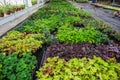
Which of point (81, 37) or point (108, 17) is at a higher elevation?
point (81, 37)

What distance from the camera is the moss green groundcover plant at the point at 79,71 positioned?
2244 millimetres

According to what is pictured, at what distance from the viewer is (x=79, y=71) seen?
2314mm

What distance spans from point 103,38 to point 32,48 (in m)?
1.54

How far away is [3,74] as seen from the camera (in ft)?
7.95

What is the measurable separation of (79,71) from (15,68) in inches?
35.2

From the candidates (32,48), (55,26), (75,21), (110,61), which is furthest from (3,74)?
(75,21)

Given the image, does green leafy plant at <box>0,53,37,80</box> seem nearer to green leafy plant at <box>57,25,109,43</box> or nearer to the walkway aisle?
green leafy plant at <box>57,25,109,43</box>

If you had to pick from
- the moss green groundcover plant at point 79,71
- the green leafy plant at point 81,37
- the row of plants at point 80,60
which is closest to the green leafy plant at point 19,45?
the row of plants at point 80,60

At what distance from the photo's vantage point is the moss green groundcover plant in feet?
7.36

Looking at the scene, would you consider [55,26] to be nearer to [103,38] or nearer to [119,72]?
[103,38]

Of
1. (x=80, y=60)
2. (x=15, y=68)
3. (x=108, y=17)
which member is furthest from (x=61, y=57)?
(x=108, y=17)

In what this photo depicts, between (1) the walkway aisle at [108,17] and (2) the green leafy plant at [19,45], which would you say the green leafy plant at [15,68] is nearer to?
(2) the green leafy plant at [19,45]

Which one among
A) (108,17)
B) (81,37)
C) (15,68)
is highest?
(81,37)

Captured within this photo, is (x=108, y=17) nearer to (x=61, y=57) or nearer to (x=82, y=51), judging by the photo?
(x=82, y=51)
